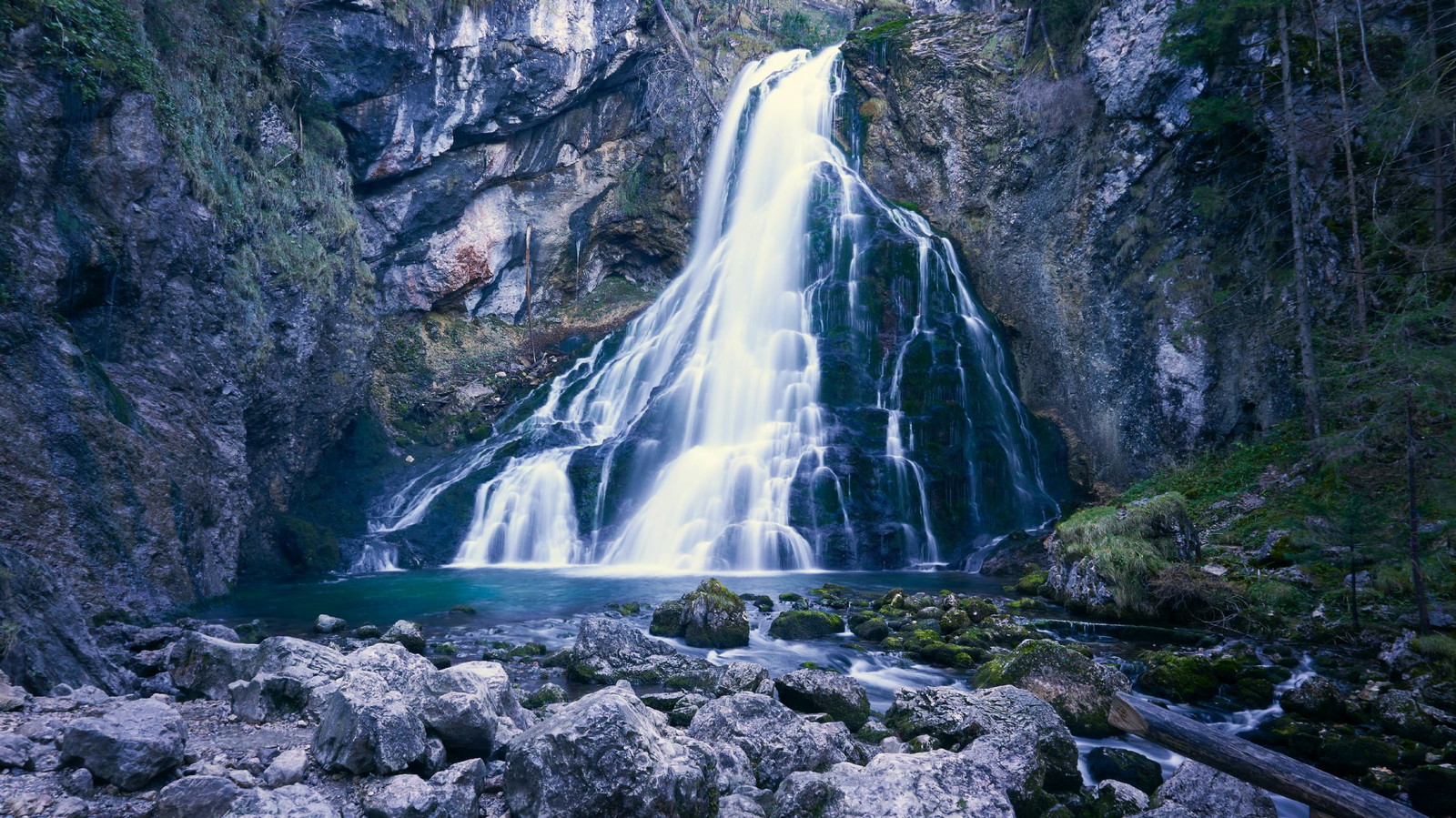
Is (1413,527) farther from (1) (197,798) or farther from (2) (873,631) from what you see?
(1) (197,798)

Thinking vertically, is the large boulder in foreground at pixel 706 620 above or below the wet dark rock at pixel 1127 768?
above

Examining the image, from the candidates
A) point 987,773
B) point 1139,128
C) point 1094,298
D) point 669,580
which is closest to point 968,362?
point 1094,298

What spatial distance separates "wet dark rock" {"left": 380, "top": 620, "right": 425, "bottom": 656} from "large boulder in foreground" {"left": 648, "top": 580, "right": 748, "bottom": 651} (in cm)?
293

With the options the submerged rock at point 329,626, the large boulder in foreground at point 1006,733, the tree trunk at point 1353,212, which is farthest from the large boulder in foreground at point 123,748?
the tree trunk at point 1353,212

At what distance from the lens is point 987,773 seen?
181 inches

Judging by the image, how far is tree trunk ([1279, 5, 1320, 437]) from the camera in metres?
13.2

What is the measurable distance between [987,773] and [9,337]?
11.6 metres

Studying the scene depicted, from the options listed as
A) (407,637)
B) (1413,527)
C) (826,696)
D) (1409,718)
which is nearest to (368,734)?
(826,696)

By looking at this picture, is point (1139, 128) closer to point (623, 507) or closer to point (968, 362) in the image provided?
point (968, 362)

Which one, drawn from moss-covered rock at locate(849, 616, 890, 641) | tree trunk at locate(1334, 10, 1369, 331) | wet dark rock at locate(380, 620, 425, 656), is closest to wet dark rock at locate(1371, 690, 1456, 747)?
moss-covered rock at locate(849, 616, 890, 641)

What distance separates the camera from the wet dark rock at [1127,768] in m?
5.40

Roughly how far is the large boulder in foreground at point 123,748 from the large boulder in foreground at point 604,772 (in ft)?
5.84

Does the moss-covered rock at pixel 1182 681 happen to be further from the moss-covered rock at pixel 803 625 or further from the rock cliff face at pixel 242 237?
the rock cliff face at pixel 242 237

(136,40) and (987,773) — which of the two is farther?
(136,40)
